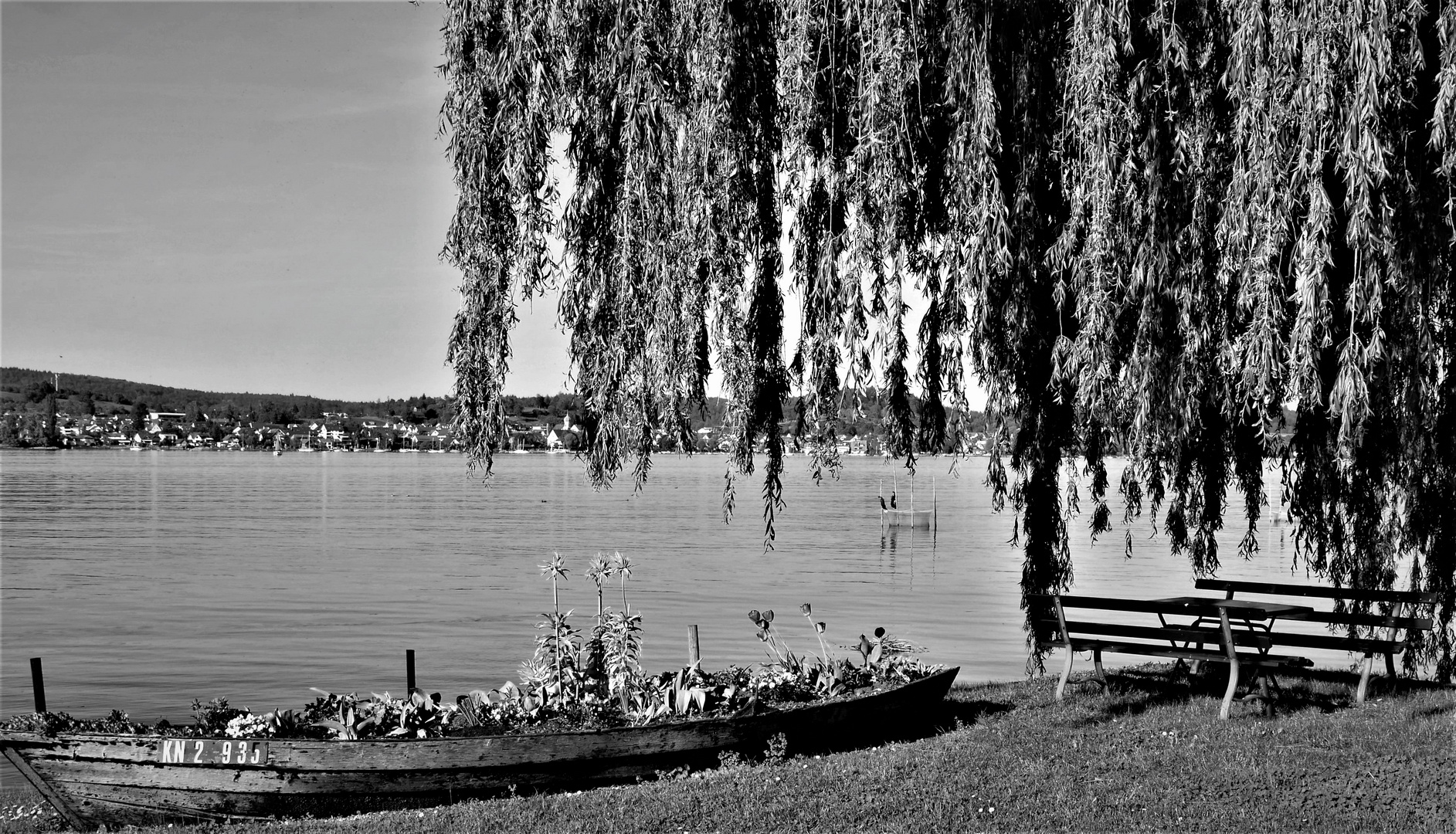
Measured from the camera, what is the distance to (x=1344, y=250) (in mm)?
6812

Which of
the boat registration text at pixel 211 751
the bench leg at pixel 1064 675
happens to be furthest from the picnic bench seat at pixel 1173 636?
the boat registration text at pixel 211 751

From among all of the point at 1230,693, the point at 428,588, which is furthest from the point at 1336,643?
the point at 428,588

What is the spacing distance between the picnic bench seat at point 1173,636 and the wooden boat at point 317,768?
3.05 m

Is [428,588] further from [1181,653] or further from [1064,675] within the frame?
[1181,653]

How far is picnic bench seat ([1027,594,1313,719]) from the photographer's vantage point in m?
9.25

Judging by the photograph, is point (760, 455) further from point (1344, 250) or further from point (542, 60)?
point (1344, 250)

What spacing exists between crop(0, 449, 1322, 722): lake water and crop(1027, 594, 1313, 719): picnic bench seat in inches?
205

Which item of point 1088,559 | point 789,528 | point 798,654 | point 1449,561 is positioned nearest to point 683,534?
point 789,528

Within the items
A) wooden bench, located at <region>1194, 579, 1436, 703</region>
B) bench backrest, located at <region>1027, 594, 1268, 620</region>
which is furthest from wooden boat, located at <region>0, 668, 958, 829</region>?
wooden bench, located at <region>1194, 579, 1436, 703</region>

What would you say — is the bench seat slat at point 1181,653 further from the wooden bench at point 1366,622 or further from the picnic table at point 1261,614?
the wooden bench at point 1366,622

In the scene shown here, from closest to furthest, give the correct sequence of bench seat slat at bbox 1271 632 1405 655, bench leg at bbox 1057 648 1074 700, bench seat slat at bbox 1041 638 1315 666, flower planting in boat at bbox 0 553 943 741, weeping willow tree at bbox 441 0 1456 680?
weeping willow tree at bbox 441 0 1456 680, flower planting in boat at bbox 0 553 943 741, bench seat slat at bbox 1041 638 1315 666, bench seat slat at bbox 1271 632 1405 655, bench leg at bbox 1057 648 1074 700

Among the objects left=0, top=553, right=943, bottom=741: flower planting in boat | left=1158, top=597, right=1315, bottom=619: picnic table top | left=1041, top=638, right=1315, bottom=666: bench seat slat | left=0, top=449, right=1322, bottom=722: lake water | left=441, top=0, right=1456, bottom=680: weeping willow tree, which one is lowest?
left=0, top=449, right=1322, bottom=722: lake water

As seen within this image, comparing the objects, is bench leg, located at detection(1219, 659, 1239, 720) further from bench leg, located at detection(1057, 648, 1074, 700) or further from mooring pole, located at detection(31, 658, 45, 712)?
mooring pole, located at detection(31, 658, 45, 712)

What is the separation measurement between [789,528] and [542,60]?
55871 mm
